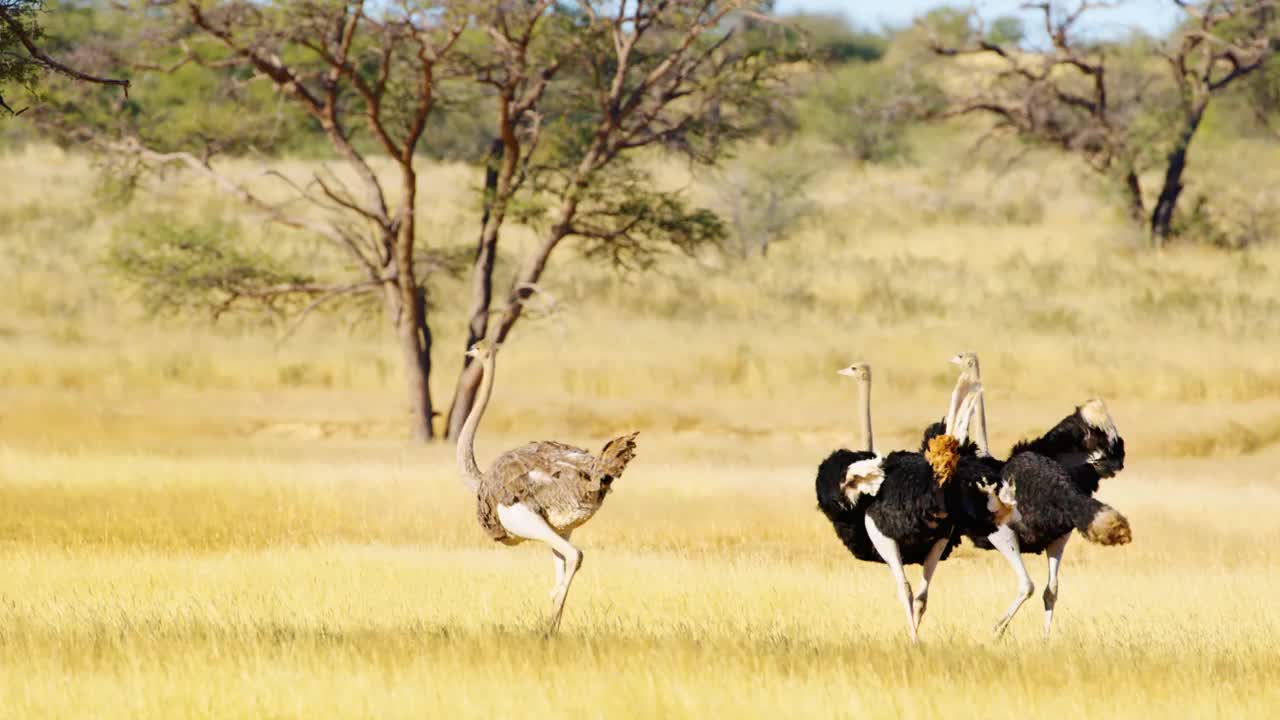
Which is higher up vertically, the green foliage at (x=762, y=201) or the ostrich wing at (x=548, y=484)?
the green foliage at (x=762, y=201)

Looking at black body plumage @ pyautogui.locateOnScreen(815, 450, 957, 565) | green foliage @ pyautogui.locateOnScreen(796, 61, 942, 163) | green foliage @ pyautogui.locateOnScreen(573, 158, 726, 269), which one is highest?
green foliage @ pyautogui.locateOnScreen(796, 61, 942, 163)

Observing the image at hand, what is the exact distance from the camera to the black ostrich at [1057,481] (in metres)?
10.1

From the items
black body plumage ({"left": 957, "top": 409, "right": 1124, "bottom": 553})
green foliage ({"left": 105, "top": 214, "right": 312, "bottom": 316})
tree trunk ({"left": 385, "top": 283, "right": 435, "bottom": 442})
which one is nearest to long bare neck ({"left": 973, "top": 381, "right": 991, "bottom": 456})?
black body plumage ({"left": 957, "top": 409, "right": 1124, "bottom": 553})

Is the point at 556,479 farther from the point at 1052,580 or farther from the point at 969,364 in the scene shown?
the point at 1052,580

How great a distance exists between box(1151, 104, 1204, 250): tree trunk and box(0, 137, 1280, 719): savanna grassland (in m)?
0.93

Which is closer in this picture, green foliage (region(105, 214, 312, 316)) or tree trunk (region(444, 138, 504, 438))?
green foliage (region(105, 214, 312, 316))

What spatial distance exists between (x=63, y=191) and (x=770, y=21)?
34.8 m

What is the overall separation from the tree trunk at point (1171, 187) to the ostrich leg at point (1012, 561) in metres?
36.2

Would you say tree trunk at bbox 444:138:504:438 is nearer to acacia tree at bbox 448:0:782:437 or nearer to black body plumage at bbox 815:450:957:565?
acacia tree at bbox 448:0:782:437

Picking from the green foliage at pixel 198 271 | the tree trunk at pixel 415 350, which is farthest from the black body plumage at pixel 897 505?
the green foliage at pixel 198 271

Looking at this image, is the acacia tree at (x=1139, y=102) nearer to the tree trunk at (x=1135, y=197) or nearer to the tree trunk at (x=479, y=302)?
the tree trunk at (x=1135, y=197)

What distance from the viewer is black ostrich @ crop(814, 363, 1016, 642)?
1012 cm

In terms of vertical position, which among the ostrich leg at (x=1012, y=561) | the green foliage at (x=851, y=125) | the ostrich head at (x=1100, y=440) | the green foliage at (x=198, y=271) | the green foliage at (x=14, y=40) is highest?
the green foliage at (x=851, y=125)

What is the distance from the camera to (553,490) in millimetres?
10562
